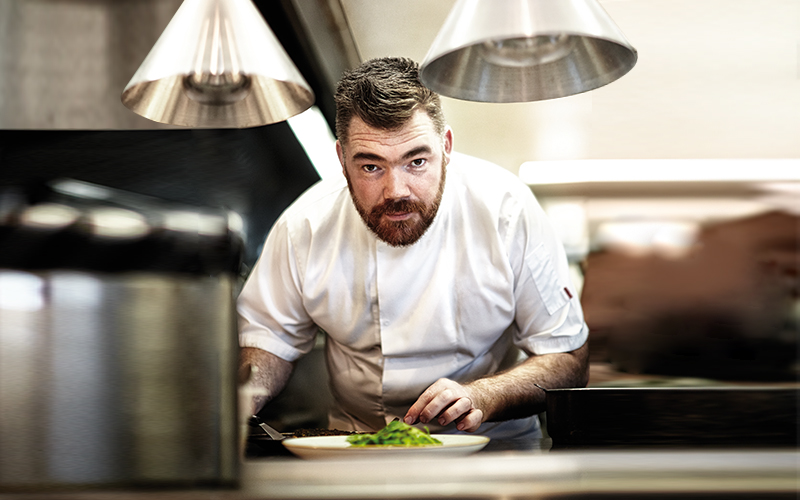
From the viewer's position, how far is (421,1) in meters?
1.96

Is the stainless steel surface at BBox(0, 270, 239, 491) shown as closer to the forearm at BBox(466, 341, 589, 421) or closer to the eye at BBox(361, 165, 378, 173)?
the forearm at BBox(466, 341, 589, 421)

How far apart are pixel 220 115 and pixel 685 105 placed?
10.0ft

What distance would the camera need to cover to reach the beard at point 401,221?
4.91ft

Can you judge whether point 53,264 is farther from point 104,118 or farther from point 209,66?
point 104,118

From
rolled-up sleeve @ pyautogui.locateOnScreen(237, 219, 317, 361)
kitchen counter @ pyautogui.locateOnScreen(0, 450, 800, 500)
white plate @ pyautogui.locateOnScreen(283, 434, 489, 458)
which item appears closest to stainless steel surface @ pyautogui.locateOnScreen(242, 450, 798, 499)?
kitchen counter @ pyautogui.locateOnScreen(0, 450, 800, 500)

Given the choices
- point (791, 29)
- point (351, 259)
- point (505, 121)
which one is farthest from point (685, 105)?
point (351, 259)

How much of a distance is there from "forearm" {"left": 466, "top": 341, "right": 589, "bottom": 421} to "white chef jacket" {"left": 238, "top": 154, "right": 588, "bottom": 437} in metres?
0.04

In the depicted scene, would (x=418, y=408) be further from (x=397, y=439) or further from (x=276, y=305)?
(x=276, y=305)

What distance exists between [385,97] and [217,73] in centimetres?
44

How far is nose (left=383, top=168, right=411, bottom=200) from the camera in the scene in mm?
1461

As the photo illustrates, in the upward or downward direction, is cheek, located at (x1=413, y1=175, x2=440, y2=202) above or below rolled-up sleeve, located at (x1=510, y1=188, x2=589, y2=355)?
above

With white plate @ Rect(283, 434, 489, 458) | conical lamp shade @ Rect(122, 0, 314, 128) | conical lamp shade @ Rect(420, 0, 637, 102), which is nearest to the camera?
white plate @ Rect(283, 434, 489, 458)

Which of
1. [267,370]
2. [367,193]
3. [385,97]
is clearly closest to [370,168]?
[367,193]

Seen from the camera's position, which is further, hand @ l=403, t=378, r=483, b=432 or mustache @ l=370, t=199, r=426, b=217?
mustache @ l=370, t=199, r=426, b=217
